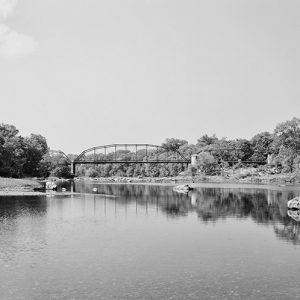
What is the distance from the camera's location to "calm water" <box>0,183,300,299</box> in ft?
67.6

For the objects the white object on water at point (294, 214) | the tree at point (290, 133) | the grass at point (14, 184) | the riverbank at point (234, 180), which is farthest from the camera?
the tree at point (290, 133)

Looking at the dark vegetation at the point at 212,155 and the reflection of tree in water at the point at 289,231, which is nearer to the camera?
the reflection of tree in water at the point at 289,231

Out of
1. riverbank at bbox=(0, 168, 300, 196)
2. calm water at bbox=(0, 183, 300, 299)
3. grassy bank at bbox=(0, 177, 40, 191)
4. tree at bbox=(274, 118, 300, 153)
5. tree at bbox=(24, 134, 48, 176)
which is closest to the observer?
calm water at bbox=(0, 183, 300, 299)

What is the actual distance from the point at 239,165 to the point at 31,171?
84408mm

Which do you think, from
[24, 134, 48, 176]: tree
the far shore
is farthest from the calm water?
[24, 134, 48, 176]: tree

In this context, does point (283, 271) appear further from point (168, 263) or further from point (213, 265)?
point (168, 263)

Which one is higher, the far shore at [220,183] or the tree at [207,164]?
the tree at [207,164]

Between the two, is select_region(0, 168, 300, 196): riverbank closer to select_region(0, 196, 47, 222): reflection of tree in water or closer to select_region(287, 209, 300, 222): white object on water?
select_region(0, 196, 47, 222): reflection of tree in water

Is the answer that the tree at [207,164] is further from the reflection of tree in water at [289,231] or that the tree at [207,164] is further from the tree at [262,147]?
the reflection of tree in water at [289,231]

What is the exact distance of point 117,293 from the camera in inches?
790

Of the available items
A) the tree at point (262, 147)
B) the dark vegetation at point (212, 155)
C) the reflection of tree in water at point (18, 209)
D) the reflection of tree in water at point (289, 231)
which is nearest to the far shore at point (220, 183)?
the dark vegetation at point (212, 155)

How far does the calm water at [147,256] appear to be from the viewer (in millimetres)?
20594

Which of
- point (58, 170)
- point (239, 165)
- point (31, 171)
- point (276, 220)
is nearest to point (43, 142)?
point (58, 170)

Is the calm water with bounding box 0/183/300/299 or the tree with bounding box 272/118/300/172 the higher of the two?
the tree with bounding box 272/118/300/172
